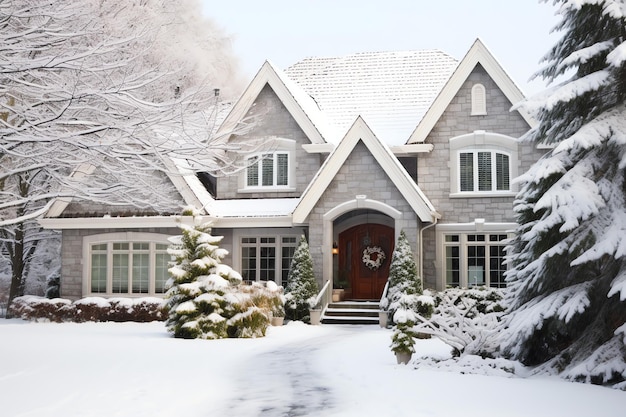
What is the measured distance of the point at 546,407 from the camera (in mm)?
8625

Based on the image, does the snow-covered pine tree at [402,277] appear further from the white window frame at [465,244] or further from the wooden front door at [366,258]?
the wooden front door at [366,258]

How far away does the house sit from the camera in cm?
2319

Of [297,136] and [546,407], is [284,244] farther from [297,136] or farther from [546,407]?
[546,407]

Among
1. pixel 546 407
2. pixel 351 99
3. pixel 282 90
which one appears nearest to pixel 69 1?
pixel 546 407

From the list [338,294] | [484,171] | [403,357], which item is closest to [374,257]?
[338,294]

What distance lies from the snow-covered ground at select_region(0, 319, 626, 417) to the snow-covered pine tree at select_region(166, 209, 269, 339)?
58.7 inches

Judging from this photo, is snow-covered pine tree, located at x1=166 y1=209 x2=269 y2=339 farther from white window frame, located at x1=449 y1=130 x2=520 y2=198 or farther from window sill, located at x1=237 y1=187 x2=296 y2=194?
white window frame, located at x1=449 y1=130 x2=520 y2=198

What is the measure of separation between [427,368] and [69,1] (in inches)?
323

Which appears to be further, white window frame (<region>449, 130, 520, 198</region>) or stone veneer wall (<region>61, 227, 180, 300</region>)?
stone veneer wall (<region>61, 227, 180, 300</region>)

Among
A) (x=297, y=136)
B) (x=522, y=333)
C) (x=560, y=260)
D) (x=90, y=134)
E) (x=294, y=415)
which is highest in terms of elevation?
(x=297, y=136)

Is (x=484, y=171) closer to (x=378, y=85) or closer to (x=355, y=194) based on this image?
(x=355, y=194)

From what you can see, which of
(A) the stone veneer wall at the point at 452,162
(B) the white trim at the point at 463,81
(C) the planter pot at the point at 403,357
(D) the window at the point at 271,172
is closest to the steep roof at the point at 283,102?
(D) the window at the point at 271,172

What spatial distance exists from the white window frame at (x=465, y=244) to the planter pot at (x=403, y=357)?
11091mm

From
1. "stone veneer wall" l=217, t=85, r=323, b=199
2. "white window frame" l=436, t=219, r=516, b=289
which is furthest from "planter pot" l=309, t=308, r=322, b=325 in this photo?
"stone veneer wall" l=217, t=85, r=323, b=199
